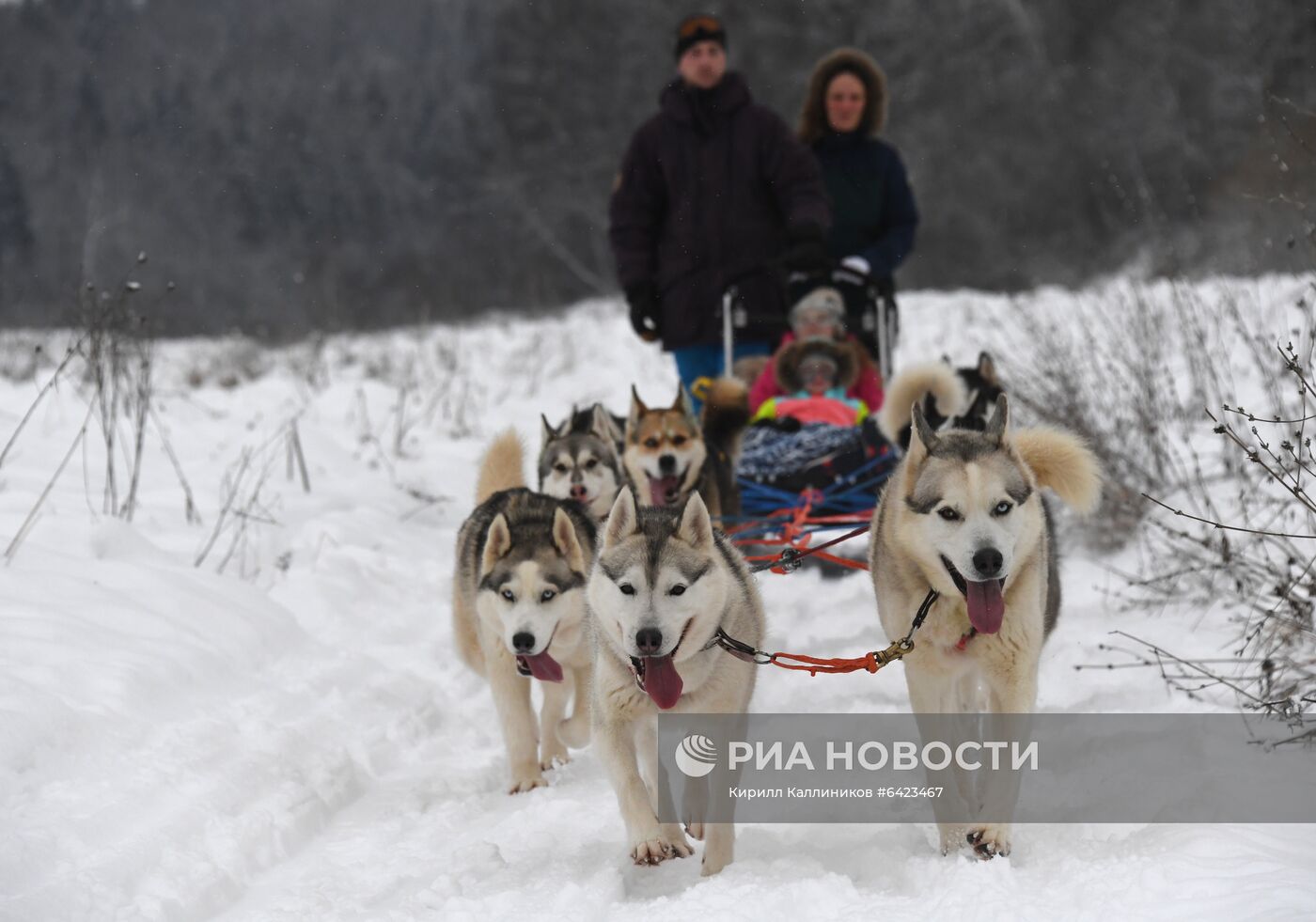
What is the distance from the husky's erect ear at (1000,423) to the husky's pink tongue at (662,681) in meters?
0.93

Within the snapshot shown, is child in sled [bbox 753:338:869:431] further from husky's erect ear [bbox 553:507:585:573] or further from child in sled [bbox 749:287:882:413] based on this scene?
husky's erect ear [bbox 553:507:585:573]

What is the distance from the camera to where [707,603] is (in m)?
2.77

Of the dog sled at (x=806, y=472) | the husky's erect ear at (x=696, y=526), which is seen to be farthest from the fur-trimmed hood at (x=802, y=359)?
the husky's erect ear at (x=696, y=526)

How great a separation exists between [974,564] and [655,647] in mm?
726

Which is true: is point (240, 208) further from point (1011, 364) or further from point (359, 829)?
point (359, 829)

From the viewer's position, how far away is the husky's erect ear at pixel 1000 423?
108 inches

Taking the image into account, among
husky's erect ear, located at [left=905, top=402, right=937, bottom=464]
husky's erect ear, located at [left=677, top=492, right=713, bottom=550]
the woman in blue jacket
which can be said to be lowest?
husky's erect ear, located at [left=677, top=492, right=713, bottom=550]

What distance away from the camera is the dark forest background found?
1786 centimetres

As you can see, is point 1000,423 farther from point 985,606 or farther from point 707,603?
point 707,603

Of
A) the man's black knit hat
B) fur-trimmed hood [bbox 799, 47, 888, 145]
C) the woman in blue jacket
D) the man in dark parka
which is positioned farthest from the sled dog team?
fur-trimmed hood [bbox 799, 47, 888, 145]

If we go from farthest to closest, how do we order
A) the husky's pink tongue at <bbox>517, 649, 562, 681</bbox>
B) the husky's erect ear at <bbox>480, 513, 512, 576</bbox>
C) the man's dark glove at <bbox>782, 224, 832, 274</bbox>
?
1. the man's dark glove at <bbox>782, 224, 832, 274</bbox>
2. the husky's erect ear at <bbox>480, 513, 512, 576</bbox>
3. the husky's pink tongue at <bbox>517, 649, 562, 681</bbox>

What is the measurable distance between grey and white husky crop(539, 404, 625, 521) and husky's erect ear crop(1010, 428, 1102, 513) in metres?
1.94

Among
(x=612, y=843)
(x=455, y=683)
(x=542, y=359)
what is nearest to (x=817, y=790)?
(x=612, y=843)

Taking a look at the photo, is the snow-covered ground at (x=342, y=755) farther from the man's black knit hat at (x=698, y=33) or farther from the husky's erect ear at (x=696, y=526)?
the man's black knit hat at (x=698, y=33)
